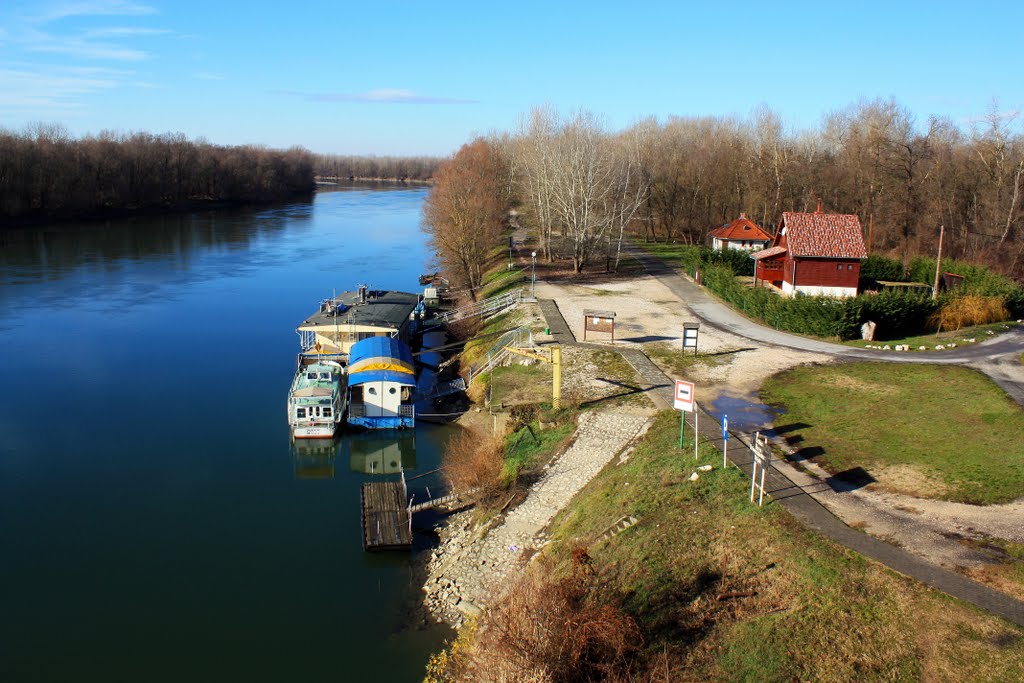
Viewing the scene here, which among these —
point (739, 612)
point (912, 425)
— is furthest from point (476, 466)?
point (912, 425)

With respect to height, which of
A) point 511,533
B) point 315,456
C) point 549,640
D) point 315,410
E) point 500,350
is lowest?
point 315,456

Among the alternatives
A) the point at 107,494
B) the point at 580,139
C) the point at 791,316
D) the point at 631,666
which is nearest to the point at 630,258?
the point at 580,139

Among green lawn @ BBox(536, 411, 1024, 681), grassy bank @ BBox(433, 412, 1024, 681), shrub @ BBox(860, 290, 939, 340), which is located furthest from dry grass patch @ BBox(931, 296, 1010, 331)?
grassy bank @ BBox(433, 412, 1024, 681)

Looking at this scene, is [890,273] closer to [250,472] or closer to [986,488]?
Answer: [986,488]

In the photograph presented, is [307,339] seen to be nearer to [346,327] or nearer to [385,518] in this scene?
[346,327]

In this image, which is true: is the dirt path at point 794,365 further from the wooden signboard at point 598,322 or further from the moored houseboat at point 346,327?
the moored houseboat at point 346,327
